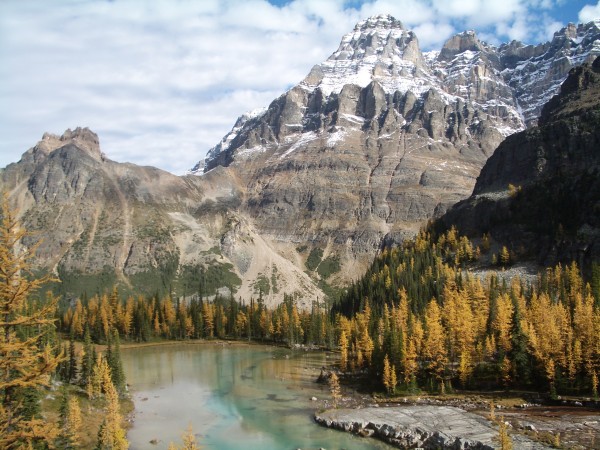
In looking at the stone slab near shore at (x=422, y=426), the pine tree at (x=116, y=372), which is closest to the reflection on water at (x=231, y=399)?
the stone slab near shore at (x=422, y=426)

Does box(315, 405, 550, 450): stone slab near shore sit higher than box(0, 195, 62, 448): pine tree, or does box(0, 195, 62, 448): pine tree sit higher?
box(0, 195, 62, 448): pine tree

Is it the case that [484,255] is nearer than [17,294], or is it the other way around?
[17,294]

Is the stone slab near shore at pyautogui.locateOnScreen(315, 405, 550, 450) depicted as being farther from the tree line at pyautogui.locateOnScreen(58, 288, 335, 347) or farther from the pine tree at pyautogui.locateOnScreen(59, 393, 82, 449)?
the tree line at pyautogui.locateOnScreen(58, 288, 335, 347)

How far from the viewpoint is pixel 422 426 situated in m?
68.6

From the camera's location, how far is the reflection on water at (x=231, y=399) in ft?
227

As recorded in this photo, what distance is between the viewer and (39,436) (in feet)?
64.4

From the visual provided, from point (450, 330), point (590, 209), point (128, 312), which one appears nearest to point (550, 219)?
point (590, 209)

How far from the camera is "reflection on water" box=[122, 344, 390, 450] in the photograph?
69062 mm

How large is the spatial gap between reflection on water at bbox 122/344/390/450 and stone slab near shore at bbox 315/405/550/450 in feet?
8.54

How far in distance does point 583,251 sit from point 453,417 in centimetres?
10779

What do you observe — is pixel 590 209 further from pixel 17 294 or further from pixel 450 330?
pixel 17 294

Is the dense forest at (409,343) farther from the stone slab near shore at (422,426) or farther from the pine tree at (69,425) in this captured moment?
the stone slab near shore at (422,426)

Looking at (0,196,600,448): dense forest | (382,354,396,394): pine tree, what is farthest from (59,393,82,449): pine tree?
(382,354,396,394): pine tree

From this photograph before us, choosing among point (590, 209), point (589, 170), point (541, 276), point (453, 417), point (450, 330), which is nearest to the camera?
point (453, 417)
